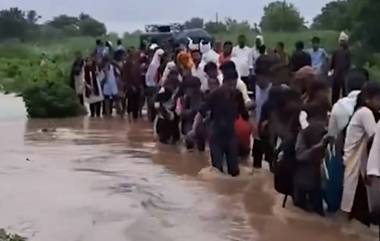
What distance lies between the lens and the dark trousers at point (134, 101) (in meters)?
24.2

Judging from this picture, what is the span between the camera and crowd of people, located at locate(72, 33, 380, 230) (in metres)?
10.9

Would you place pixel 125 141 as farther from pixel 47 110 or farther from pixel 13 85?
pixel 13 85

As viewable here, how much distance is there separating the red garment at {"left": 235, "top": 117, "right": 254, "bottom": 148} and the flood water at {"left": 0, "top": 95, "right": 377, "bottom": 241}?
0.55 meters

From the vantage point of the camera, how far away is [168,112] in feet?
61.7

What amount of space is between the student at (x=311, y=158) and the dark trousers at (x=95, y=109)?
45.5 feet

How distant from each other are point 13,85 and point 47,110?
16.1 meters

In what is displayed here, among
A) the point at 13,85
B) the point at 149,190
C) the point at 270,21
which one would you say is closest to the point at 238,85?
the point at 149,190

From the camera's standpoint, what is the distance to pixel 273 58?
50.1ft

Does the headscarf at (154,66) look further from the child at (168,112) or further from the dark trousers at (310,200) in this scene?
the dark trousers at (310,200)

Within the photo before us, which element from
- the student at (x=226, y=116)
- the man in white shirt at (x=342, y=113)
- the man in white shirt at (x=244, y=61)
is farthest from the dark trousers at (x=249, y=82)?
the man in white shirt at (x=342, y=113)

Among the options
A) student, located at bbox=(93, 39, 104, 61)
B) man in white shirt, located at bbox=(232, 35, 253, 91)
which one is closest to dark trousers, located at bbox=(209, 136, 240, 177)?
man in white shirt, located at bbox=(232, 35, 253, 91)

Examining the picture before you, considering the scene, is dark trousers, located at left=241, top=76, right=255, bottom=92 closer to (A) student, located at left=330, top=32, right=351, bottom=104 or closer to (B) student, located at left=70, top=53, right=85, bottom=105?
(A) student, located at left=330, top=32, right=351, bottom=104

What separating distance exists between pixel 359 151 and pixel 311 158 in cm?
89

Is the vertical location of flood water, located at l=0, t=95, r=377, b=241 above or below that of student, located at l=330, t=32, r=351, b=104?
below
